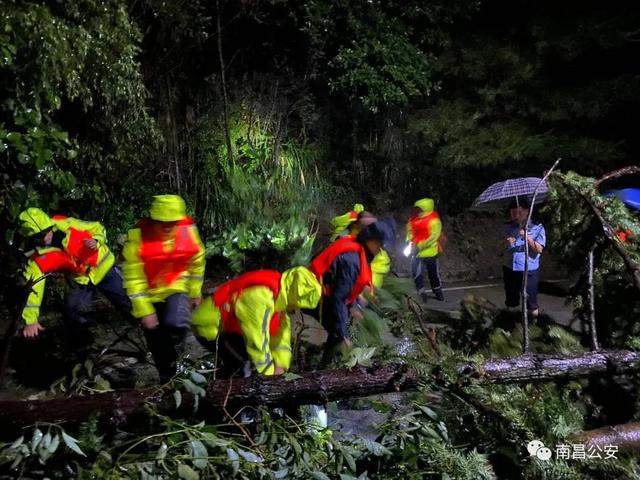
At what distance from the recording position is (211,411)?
3172mm

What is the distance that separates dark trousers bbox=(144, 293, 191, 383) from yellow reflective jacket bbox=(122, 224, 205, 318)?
0.30ft

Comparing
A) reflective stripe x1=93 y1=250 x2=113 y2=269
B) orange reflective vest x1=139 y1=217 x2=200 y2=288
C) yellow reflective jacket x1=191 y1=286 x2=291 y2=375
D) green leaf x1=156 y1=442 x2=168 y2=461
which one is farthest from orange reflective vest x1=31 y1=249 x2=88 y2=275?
green leaf x1=156 y1=442 x2=168 y2=461

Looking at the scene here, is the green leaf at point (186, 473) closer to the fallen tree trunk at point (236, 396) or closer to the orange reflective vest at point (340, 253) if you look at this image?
the fallen tree trunk at point (236, 396)

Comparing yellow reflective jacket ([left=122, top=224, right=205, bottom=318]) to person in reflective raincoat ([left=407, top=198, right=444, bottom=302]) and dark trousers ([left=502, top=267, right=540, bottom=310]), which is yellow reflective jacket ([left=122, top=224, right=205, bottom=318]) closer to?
dark trousers ([left=502, top=267, right=540, bottom=310])

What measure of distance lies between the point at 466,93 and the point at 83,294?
940 cm

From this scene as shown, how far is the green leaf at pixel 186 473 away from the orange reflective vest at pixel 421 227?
5.90m

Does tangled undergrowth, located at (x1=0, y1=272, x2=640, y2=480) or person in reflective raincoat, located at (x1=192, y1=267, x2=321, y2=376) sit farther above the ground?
person in reflective raincoat, located at (x1=192, y1=267, x2=321, y2=376)

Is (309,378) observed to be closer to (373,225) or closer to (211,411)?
(211,411)

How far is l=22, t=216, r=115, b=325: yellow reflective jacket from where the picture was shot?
4.59 metres

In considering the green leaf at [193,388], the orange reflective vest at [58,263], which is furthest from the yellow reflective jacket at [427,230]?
the green leaf at [193,388]

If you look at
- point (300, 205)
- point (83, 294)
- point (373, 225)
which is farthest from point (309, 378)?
point (300, 205)

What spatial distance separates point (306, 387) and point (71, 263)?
2989 mm

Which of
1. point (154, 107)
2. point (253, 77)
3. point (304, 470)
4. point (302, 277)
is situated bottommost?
point (304, 470)

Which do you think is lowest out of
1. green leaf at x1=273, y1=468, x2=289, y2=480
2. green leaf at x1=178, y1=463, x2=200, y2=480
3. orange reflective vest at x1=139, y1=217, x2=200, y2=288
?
green leaf at x1=273, y1=468, x2=289, y2=480
